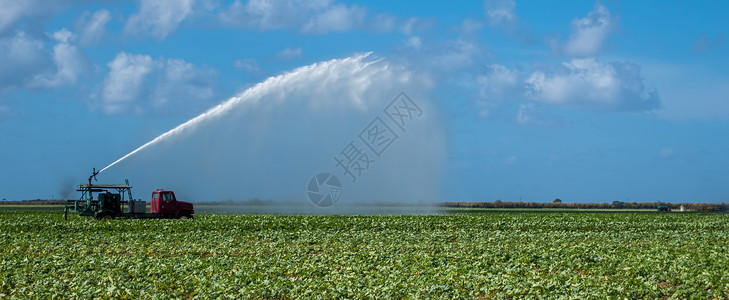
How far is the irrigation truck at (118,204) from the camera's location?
43.8 m

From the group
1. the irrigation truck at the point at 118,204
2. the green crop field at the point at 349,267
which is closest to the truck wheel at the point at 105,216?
the irrigation truck at the point at 118,204

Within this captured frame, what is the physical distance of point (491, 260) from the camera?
69.5 ft

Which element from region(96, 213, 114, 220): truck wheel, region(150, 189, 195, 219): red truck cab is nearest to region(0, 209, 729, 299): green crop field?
region(96, 213, 114, 220): truck wheel

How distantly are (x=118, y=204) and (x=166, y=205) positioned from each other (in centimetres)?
318

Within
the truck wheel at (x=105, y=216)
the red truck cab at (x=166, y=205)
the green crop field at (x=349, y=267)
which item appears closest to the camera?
the green crop field at (x=349, y=267)

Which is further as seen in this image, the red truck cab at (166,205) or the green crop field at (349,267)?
the red truck cab at (166,205)

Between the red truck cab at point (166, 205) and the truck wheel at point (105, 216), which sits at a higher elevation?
the red truck cab at point (166, 205)

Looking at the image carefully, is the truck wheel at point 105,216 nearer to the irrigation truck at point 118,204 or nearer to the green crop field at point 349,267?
the irrigation truck at point 118,204

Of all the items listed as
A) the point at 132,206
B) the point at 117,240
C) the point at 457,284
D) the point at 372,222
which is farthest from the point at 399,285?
the point at 132,206

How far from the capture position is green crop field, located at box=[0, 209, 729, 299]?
16.2m

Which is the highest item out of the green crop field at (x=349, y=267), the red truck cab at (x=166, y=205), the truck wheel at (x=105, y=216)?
the red truck cab at (x=166, y=205)

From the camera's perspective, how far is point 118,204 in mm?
44312

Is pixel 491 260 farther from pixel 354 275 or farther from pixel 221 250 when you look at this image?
pixel 221 250

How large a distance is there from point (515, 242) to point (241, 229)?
55.6ft
